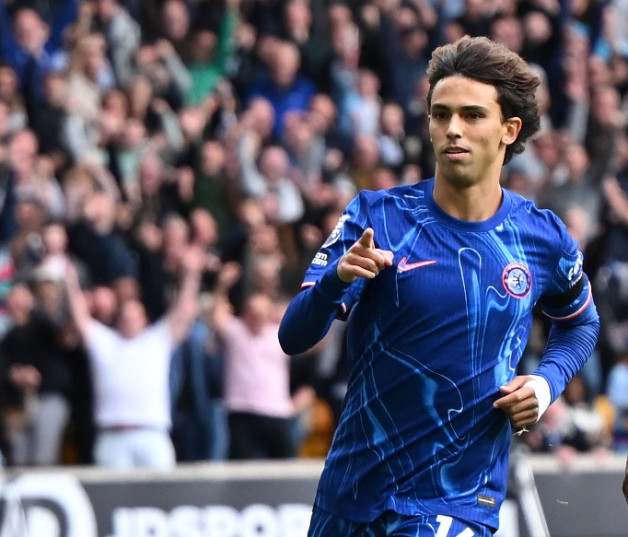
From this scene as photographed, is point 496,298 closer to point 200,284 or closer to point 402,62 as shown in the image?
point 200,284

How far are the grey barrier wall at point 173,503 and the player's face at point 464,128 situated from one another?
5.60 meters

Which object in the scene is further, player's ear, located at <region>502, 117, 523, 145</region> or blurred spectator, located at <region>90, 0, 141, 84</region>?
blurred spectator, located at <region>90, 0, 141, 84</region>

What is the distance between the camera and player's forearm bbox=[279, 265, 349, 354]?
15.4 feet

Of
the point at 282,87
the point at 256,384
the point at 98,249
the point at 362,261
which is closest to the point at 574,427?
the point at 256,384

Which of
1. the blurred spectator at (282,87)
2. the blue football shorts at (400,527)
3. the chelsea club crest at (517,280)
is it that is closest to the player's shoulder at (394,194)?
the chelsea club crest at (517,280)

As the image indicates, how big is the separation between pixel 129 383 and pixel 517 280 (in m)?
5.97

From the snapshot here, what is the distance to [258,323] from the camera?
1099cm

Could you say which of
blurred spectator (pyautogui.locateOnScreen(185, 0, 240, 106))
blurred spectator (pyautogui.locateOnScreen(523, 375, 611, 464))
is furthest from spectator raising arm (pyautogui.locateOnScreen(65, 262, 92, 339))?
blurred spectator (pyautogui.locateOnScreen(523, 375, 611, 464))

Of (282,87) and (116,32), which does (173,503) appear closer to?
(282,87)

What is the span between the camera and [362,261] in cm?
460

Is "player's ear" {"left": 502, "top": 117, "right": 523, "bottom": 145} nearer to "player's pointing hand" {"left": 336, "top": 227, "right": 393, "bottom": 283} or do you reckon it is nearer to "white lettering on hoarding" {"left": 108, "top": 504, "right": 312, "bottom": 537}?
"player's pointing hand" {"left": 336, "top": 227, "right": 393, "bottom": 283}

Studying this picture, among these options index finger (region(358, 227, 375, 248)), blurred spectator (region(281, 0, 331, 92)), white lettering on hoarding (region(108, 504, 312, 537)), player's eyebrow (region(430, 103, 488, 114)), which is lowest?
white lettering on hoarding (region(108, 504, 312, 537))

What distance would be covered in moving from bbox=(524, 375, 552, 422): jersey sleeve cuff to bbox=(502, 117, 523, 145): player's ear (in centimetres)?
79

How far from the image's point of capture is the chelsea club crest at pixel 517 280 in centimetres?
499
